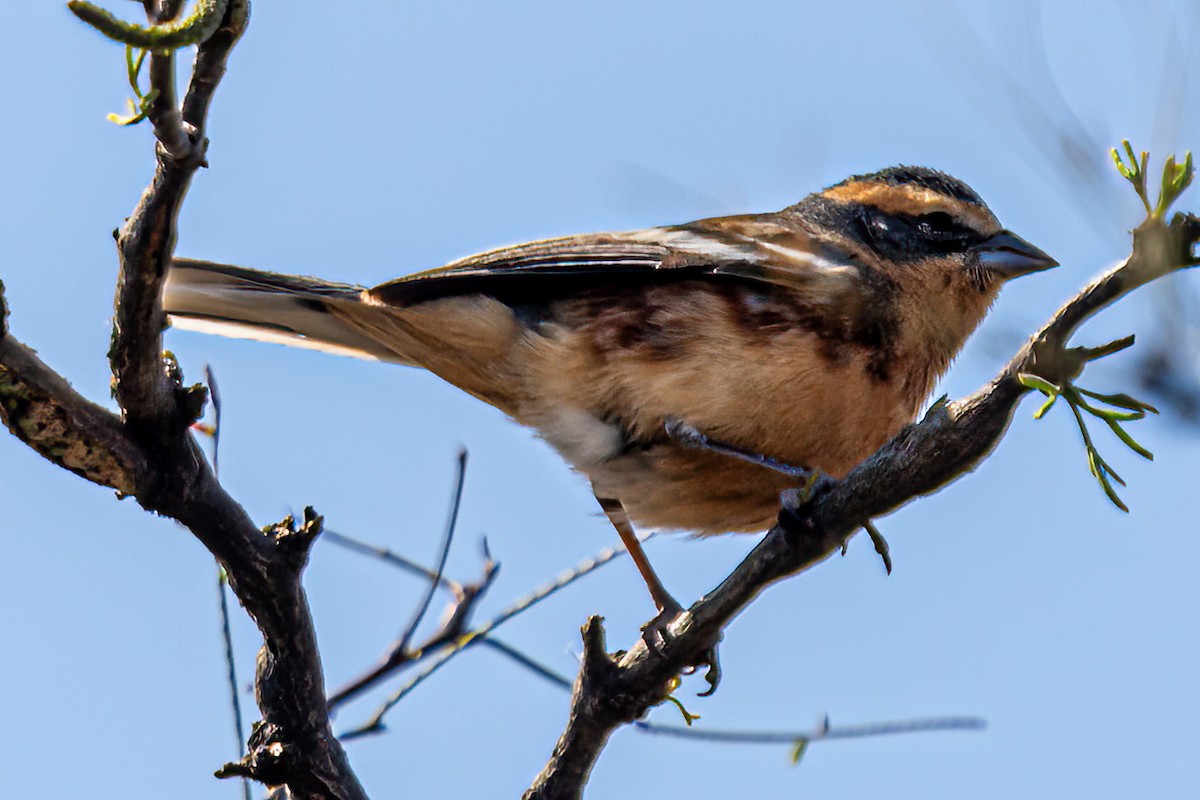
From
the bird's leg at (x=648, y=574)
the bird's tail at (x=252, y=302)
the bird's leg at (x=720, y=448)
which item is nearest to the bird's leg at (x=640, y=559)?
the bird's leg at (x=648, y=574)

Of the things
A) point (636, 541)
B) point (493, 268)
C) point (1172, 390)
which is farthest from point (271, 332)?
point (1172, 390)

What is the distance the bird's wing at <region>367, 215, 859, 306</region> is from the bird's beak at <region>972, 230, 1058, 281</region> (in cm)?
62

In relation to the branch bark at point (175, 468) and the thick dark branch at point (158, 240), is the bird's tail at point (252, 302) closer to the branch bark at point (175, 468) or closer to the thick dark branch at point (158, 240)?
the branch bark at point (175, 468)

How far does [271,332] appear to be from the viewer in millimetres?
5918

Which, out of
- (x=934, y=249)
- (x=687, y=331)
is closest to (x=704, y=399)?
(x=687, y=331)

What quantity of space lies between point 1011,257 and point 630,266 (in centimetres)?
165

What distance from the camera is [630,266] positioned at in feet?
18.6

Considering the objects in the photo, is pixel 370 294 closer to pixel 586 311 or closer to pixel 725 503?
pixel 586 311

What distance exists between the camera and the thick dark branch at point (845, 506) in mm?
3041

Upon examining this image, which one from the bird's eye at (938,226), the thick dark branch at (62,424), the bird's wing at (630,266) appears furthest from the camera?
the bird's eye at (938,226)

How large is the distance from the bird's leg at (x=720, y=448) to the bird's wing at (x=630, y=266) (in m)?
0.69

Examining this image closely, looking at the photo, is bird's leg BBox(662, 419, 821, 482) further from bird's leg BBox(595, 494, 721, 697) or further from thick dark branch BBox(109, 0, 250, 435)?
thick dark branch BBox(109, 0, 250, 435)

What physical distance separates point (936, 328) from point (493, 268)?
6.10ft

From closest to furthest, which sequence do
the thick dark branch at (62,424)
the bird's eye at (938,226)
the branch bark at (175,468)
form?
the branch bark at (175,468) < the thick dark branch at (62,424) < the bird's eye at (938,226)
